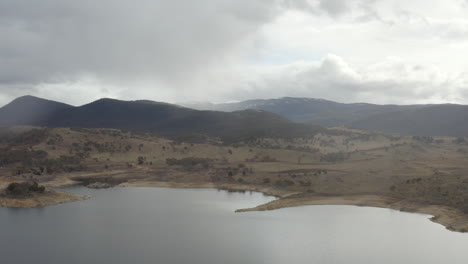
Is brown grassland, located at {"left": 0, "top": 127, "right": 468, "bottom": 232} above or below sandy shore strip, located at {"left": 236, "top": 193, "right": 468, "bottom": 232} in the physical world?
above

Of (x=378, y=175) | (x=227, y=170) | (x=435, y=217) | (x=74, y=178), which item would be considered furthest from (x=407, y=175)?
(x=74, y=178)

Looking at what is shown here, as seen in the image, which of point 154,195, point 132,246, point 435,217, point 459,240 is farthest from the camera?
point 154,195

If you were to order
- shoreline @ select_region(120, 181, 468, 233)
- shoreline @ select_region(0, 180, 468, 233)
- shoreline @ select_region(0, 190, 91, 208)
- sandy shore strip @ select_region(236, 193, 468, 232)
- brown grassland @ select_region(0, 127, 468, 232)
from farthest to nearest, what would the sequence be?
1. brown grassland @ select_region(0, 127, 468, 232)
2. shoreline @ select_region(0, 190, 91, 208)
3. shoreline @ select_region(0, 180, 468, 233)
4. shoreline @ select_region(120, 181, 468, 233)
5. sandy shore strip @ select_region(236, 193, 468, 232)

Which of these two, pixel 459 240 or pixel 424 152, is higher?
pixel 424 152

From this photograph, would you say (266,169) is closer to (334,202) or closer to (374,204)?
(334,202)

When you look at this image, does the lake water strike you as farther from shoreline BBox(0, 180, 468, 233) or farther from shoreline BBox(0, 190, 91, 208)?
shoreline BBox(0, 190, 91, 208)

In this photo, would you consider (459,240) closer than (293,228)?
Yes

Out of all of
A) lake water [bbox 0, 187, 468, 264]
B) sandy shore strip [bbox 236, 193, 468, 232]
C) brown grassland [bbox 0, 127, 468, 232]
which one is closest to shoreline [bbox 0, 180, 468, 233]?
sandy shore strip [bbox 236, 193, 468, 232]

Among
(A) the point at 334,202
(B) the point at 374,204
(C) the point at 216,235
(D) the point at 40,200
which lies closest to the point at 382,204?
(B) the point at 374,204

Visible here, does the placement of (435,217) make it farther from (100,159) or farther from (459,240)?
(100,159)
